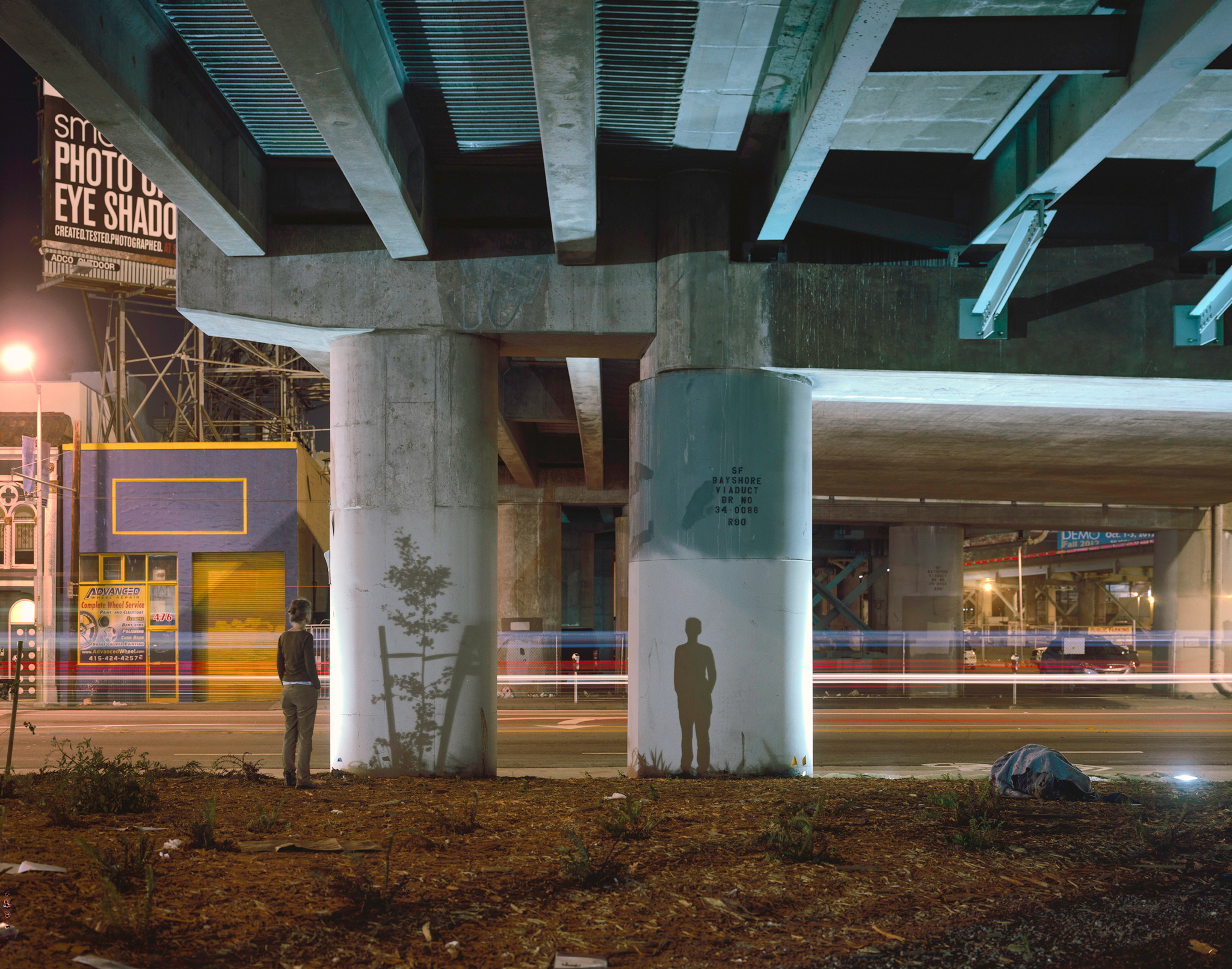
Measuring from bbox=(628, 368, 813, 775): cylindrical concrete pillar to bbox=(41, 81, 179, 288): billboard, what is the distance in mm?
22279

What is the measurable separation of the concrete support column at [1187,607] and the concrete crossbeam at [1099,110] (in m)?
24.1

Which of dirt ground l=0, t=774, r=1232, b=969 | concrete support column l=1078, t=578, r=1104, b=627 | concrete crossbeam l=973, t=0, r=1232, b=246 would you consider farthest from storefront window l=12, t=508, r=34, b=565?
concrete support column l=1078, t=578, r=1104, b=627

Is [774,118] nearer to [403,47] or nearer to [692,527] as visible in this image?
[403,47]

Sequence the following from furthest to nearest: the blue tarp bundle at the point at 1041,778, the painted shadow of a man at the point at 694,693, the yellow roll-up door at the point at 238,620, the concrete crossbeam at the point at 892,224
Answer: the yellow roll-up door at the point at 238,620, the concrete crossbeam at the point at 892,224, the painted shadow of a man at the point at 694,693, the blue tarp bundle at the point at 1041,778

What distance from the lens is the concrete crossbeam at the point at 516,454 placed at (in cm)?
2062

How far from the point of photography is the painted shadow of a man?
986cm

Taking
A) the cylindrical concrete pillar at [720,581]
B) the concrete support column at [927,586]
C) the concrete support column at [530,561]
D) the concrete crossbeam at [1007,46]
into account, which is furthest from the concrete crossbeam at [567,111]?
the concrete support column at [927,586]

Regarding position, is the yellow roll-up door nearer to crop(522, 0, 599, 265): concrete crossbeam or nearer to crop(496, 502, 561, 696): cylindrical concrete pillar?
crop(496, 502, 561, 696): cylindrical concrete pillar

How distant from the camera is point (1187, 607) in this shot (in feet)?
96.8

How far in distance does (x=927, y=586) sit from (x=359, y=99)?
30.0 m

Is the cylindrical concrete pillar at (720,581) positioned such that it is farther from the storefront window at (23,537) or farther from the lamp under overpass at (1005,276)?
the storefront window at (23,537)

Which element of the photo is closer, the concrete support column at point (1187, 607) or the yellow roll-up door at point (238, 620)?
the yellow roll-up door at point (238, 620)

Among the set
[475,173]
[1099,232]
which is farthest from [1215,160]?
[475,173]

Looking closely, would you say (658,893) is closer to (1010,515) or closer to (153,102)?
(153,102)
